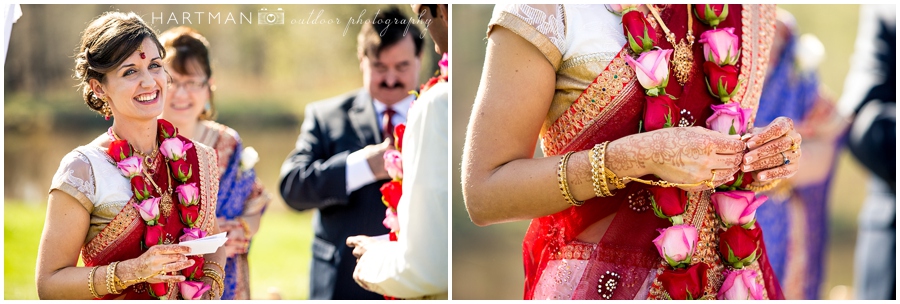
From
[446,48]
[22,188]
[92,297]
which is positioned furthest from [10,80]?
[446,48]

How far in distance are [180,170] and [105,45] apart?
0.42 metres

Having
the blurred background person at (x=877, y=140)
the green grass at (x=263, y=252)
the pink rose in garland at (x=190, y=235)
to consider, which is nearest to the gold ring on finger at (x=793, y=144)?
the pink rose in garland at (x=190, y=235)

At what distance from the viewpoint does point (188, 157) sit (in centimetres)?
278

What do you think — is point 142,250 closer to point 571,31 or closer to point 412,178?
point 412,178

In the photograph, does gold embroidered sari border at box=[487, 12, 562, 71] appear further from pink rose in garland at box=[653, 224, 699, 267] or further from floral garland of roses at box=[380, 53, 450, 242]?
floral garland of roses at box=[380, 53, 450, 242]

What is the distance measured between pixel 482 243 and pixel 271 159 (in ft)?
6.10

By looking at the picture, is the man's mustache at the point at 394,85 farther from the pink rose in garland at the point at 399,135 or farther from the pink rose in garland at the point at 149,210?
the pink rose in garland at the point at 149,210

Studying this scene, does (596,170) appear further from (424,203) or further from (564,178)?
(424,203)

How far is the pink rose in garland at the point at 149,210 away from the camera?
2.57 metres

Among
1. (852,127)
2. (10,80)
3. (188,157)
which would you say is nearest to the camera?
(188,157)

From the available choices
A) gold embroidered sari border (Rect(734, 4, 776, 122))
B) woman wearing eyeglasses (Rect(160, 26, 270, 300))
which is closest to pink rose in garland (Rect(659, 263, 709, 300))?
gold embroidered sari border (Rect(734, 4, 776, 122))

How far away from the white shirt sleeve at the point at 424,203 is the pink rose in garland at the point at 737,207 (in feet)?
2.61

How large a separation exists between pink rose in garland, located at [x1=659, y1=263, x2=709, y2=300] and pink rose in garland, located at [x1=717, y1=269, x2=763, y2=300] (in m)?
0.07

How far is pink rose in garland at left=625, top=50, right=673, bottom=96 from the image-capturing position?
2.06 meters
